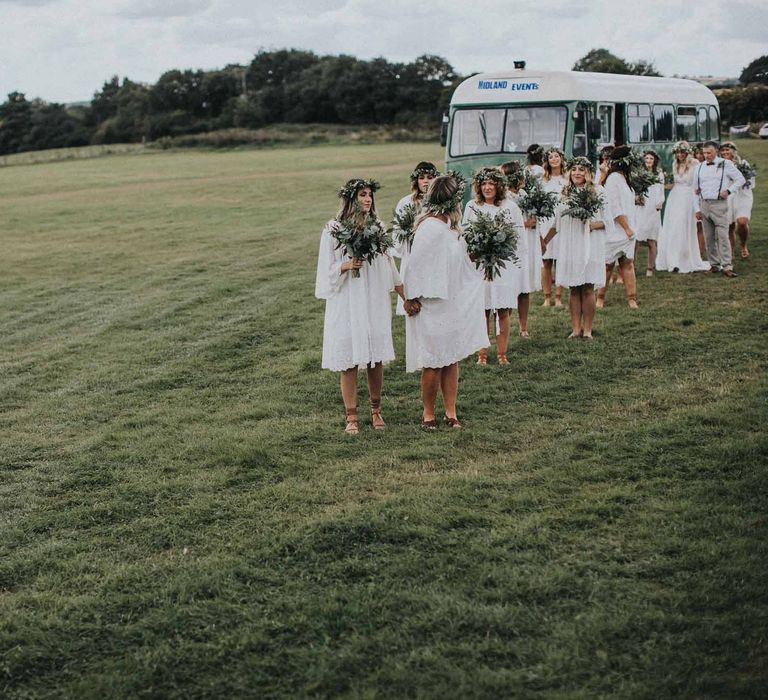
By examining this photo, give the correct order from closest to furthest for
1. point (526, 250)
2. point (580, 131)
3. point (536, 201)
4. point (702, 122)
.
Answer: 1. point (526, 250)
2. point (536, 201)
3. point (580, 131)
4. point (702, 122)

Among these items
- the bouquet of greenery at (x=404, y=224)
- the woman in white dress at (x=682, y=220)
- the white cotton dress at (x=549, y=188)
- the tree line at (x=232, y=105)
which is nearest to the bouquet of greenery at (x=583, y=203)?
the white cotton dress at (x=549, y=188)

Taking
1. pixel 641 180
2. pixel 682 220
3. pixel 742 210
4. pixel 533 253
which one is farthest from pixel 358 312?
pixel 742 210

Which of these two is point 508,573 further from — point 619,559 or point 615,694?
point 615,694

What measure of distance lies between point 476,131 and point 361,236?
13.4 metres

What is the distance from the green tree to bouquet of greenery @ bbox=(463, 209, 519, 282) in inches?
933

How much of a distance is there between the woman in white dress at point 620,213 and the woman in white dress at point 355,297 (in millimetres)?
4873

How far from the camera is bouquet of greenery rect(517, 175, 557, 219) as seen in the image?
12.5 metres

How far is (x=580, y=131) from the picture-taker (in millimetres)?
19891

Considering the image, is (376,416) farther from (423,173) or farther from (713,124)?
(713,124)

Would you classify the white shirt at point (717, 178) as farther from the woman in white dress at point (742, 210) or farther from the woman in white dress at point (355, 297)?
the woman in white dress at point (355, 297)

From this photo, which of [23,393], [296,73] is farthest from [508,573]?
[296,73]

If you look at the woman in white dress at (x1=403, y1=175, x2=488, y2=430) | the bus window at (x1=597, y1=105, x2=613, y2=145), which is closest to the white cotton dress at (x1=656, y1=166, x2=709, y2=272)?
the bus window at (x1=597, y1=105, x2=613, y2=145)

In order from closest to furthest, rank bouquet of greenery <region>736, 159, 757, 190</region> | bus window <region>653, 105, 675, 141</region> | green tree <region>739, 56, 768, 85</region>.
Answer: bouquet of greenery <region>736, 159, 757, 190</region> → bus window <region>653, 105, 675, 141</region> → green tree <region>739, 56, 768, 85</region>

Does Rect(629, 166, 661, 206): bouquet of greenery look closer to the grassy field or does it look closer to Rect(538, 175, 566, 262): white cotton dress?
the grassy field
